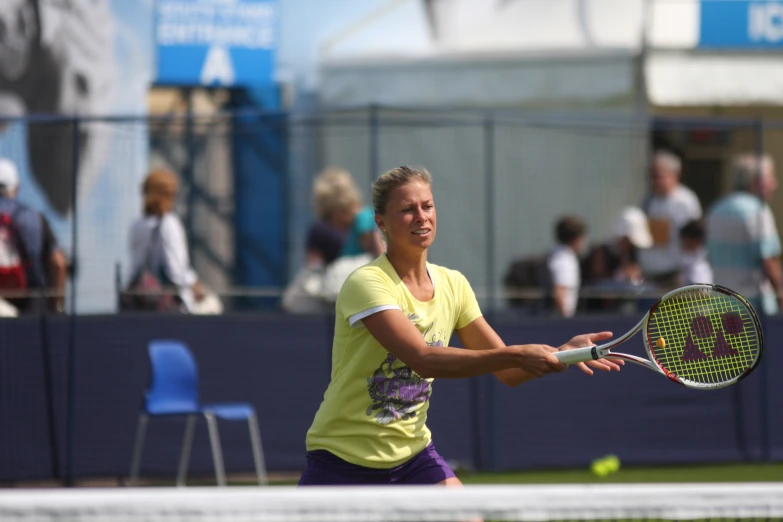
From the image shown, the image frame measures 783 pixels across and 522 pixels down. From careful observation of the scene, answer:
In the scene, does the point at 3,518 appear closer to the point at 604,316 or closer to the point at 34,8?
the point at 604,316

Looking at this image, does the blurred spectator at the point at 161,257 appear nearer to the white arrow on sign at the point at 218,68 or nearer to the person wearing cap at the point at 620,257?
the person wearing cap at the point at 620,257

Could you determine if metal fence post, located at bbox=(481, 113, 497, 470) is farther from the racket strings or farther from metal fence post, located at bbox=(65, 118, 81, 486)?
the racket strings

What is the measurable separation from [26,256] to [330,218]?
2.12m

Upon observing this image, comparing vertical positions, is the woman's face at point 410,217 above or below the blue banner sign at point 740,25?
below

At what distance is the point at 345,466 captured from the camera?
13.9ft

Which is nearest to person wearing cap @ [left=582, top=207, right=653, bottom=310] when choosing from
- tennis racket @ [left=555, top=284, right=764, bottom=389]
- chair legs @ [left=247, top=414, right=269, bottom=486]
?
chair legs @ [left=247, top=414, right=269, bottom=486]

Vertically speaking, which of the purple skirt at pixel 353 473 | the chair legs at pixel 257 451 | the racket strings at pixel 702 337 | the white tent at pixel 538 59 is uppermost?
the white tent at pixel 538 59

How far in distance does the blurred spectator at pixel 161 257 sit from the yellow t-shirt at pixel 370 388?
5.07 meters

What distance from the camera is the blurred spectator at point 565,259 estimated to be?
32.3 ft

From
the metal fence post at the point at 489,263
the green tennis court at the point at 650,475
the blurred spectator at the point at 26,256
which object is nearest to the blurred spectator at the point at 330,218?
the metal fence post at the point at 489,263

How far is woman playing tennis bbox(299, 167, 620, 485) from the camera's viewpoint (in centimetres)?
416

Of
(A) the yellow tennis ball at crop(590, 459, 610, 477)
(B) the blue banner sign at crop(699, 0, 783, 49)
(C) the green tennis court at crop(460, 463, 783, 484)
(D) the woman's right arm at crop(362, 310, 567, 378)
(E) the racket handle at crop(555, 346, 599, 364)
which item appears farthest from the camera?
(B) the blue banner sign at crop(699, 0, 783, 49)

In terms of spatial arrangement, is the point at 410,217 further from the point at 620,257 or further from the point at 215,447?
the point at 620,257

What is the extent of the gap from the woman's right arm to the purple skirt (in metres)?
0.44
